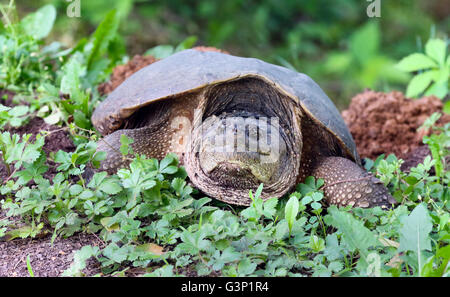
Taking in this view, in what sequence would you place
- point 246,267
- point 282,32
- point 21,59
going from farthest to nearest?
1. point 282,32
2. point 21,59
3. point 246,267

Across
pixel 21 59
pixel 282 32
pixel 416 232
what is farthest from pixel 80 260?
pixel 282 32

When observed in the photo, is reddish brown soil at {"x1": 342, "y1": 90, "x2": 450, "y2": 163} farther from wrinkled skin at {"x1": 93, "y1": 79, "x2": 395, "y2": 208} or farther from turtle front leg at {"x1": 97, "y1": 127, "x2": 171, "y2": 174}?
turtle front leg at {"x1": 97, "y1": 127, "x2": 171, "y2": 174}

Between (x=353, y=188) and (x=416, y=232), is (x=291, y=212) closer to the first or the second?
(x=416, y=232)

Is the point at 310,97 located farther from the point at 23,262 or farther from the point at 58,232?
the point at 23,262

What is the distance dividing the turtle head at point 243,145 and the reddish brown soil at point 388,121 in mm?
1288

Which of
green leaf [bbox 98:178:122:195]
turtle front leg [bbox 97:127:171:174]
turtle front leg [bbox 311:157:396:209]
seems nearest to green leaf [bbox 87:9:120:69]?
turtle front leg [bbox 97:127:171:174]

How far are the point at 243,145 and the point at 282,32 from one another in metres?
6.33

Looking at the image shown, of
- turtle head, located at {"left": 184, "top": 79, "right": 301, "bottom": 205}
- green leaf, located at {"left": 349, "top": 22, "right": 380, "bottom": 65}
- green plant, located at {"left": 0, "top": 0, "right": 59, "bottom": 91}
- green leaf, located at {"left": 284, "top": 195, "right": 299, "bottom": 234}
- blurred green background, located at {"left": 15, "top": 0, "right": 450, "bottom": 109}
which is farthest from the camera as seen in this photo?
green leaf, located at {"left": 349, "top": 22, "right": 380, "bottom": 65}

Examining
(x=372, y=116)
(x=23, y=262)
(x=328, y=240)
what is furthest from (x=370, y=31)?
(x=23, y=262)

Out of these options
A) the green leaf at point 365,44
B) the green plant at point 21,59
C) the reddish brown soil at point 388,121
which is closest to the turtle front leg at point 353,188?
the reddish brown soil at point 388,121

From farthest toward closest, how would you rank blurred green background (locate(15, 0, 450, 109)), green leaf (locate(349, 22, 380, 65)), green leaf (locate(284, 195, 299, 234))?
green leaf (locate(349, 22, 380, 65)) < blurred green background (locate(15, 0, 450, 109)) < green leaf (locate(284, 195, 299, 234))

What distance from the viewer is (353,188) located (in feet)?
9.77

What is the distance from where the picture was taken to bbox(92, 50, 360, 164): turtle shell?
2.99m
